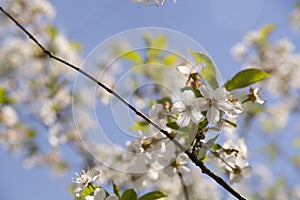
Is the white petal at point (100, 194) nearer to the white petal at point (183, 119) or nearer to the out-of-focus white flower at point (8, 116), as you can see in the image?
the white petal at point (183, 119)

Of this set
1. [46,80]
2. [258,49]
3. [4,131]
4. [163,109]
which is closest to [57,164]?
[4,131]

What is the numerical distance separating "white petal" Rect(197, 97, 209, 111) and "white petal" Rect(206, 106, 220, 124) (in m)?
0.01

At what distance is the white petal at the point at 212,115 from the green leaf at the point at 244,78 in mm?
270

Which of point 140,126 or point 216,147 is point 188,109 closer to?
point 216,147

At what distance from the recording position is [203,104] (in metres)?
1.12

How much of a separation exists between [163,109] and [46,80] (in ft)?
9.37

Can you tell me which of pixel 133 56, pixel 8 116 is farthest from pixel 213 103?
pixel 8 116

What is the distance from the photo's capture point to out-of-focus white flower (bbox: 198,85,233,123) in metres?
1.11

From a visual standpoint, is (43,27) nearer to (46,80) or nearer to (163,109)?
(46,80)

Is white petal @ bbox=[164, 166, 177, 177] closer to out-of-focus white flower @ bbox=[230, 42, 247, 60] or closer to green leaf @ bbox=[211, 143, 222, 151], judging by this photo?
green leaf @ bbox=[211, 143, 222, 151]

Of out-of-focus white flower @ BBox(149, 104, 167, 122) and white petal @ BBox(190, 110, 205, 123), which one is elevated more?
out-of-focus white flower @ BBox(149, 104, 167, 122)

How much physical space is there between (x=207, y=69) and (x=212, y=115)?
255 millimetres

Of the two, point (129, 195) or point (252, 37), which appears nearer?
point (129, 195)

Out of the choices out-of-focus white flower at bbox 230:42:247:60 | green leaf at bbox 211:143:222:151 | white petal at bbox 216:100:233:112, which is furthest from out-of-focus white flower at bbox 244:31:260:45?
white petal at bbox 216:100:233:112
